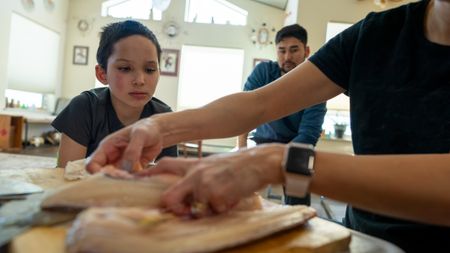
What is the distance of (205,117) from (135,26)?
840 millimetres

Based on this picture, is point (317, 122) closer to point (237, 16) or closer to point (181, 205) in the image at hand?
point (181, 205)

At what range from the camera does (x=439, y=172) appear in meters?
0.68

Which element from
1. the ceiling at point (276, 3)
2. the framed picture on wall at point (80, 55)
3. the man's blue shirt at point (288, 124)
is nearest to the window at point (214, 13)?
the ceiling at point (276, 3)

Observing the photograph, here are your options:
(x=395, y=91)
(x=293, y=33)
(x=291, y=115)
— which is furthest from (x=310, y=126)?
(x=395, y=91)

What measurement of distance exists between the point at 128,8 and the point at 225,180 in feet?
28.2

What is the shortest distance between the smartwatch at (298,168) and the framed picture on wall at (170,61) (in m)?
7.62

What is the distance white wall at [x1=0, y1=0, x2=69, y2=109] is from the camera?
6.38 m

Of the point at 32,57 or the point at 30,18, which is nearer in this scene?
the point at 30,18

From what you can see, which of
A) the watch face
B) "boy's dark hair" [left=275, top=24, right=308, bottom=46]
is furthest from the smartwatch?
"boy's dark hair" [left=275, top=24, right=308, bottom=46]

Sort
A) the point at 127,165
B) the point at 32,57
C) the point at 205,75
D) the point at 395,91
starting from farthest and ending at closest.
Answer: the point at 205,75 < the point at 32,57 < the point at 395,91 < the point at 127,165

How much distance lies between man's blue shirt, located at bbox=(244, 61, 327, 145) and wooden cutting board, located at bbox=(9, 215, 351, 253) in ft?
5.69

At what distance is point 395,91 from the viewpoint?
1.00 m

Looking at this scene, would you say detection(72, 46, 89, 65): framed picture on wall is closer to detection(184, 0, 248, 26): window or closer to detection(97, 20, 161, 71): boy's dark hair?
detection(184, 0, 248, 26): window

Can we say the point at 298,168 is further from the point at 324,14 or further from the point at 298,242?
the point at 324,14
